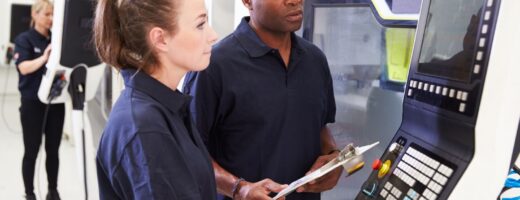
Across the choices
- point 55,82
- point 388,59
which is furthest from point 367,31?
point 55,82

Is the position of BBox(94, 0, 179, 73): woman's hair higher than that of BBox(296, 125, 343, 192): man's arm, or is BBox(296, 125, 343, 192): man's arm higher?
BBox(94, 0, 179, 73): woman's hair

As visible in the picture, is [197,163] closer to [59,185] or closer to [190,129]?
[190,129]

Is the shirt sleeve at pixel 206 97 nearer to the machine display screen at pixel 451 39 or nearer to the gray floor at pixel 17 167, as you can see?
the machine display screen at pixel 451 39

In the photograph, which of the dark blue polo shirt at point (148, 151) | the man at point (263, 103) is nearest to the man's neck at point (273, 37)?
the man at point (263, 103)

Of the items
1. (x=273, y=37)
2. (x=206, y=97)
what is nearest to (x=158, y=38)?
(x=206, y=97)

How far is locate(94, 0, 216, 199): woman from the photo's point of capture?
899 millimetres

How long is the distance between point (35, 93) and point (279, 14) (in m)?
2.47

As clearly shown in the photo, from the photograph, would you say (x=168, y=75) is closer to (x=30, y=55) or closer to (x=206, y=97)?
(x=206, y=97)

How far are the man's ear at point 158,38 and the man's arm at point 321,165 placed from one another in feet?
1.94

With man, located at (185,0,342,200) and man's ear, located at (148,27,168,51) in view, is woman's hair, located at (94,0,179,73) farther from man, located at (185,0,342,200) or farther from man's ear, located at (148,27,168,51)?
man, located at (185,0,342,200)

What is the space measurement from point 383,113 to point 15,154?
14.5 ft

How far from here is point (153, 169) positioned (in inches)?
35.2

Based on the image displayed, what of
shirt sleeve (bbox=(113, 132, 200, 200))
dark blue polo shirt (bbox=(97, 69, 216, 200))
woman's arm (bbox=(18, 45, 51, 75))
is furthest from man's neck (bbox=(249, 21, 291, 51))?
woman's arm (bbox=(18, 45, 51, 75))

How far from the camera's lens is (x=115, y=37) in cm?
102
